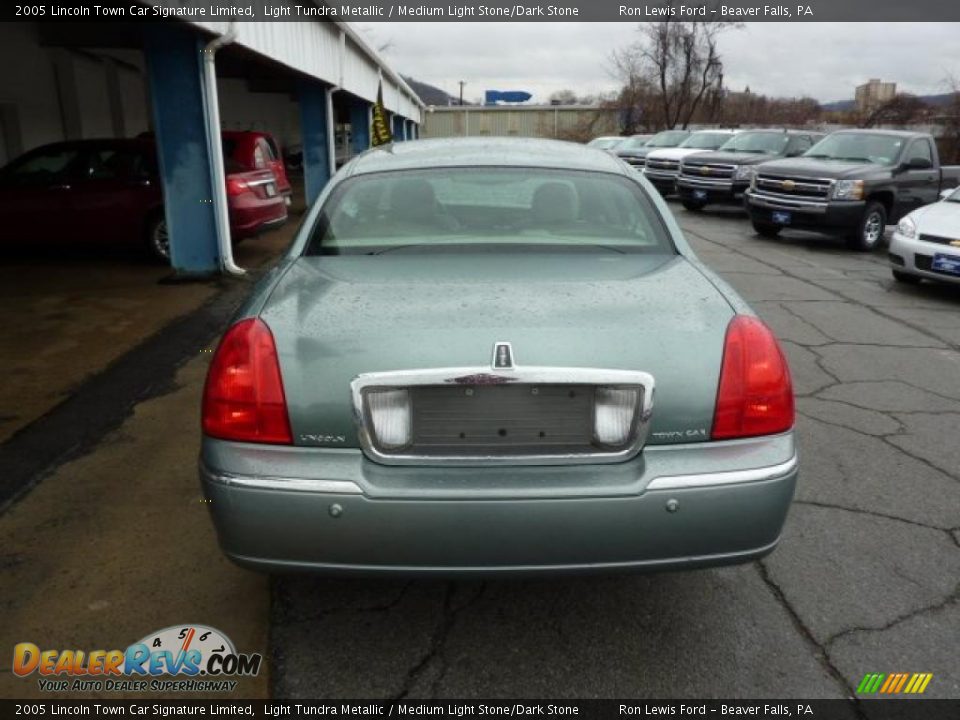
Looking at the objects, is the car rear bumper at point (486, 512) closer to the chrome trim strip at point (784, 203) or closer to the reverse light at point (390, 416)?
the reverse light at point (390, 416)

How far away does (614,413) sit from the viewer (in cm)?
212

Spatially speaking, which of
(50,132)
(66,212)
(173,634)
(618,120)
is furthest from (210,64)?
(618,120)

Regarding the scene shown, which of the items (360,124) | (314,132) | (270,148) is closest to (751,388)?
(270,148)

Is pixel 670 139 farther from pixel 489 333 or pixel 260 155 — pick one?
pixel 489 333

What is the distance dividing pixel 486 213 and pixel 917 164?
457 inches

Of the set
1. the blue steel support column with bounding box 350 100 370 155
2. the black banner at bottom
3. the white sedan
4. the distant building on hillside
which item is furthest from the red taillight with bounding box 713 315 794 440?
the distant building on hillside

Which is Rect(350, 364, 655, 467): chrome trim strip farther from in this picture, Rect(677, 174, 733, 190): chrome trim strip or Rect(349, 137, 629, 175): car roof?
Rect(677, 174, 733, 190): chrome trim strip

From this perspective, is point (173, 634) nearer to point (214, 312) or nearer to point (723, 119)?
point (214, 312)

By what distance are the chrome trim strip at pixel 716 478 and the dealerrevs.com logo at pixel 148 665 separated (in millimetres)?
1415

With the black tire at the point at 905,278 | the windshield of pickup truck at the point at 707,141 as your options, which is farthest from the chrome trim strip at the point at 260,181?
the windshield of pickup truck at the point at 707,141

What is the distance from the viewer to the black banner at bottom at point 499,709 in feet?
7.20

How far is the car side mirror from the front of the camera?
1206 cm

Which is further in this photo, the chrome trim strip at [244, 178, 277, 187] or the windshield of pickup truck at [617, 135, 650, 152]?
the windshield of pickup truck at [617, 135, 650, 152]

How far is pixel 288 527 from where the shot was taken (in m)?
2.08
